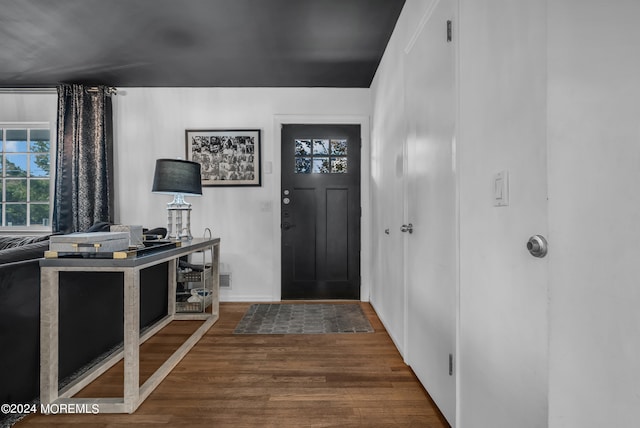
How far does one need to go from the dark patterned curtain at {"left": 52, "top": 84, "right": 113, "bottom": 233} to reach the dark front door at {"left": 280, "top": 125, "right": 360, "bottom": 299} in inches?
75.1

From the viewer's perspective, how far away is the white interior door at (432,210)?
1.47 meters

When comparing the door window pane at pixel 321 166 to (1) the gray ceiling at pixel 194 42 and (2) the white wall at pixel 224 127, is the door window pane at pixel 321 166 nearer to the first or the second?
(2) the white wall at pixel 224 127

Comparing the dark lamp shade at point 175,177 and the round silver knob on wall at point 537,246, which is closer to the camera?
the round silver knob on wall at point 537,246

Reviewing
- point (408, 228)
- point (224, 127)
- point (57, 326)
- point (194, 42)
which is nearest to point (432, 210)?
point (408, 228)

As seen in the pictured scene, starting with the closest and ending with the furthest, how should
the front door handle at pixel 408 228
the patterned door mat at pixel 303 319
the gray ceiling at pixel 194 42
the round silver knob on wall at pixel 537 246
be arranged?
the round silver knob on wall at pixel 537 246, the front door handle at pixel 408 228, the gray ceiling at pixel 194 42, the patterned door mat at pixel 303 319

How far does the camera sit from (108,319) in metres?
2.16

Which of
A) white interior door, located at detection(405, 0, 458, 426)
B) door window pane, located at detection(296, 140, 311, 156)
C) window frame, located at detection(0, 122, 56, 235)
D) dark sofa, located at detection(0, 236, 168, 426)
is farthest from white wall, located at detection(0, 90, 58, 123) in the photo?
white interior door, located at detection(405, 0, 458, 426)

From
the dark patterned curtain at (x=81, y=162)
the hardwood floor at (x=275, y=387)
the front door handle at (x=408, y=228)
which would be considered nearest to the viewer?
the hardwood floor at (x=275, y=387)

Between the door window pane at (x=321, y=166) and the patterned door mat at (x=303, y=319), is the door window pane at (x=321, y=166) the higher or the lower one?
the higher one

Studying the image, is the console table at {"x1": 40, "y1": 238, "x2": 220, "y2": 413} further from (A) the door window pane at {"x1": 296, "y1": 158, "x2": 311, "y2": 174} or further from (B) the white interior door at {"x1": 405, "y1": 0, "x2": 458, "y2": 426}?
(A) the door window pane at {"x1": 296, "y1": 158, "x2": 311, "y2": 174}

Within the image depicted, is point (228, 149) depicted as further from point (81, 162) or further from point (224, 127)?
point (81, 162)

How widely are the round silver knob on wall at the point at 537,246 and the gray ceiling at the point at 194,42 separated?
6.51 ft

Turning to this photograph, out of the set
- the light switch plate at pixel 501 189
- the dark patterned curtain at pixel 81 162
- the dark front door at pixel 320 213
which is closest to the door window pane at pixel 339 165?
the dark front door at pixel 320 213

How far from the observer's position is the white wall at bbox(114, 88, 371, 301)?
3742 mm
